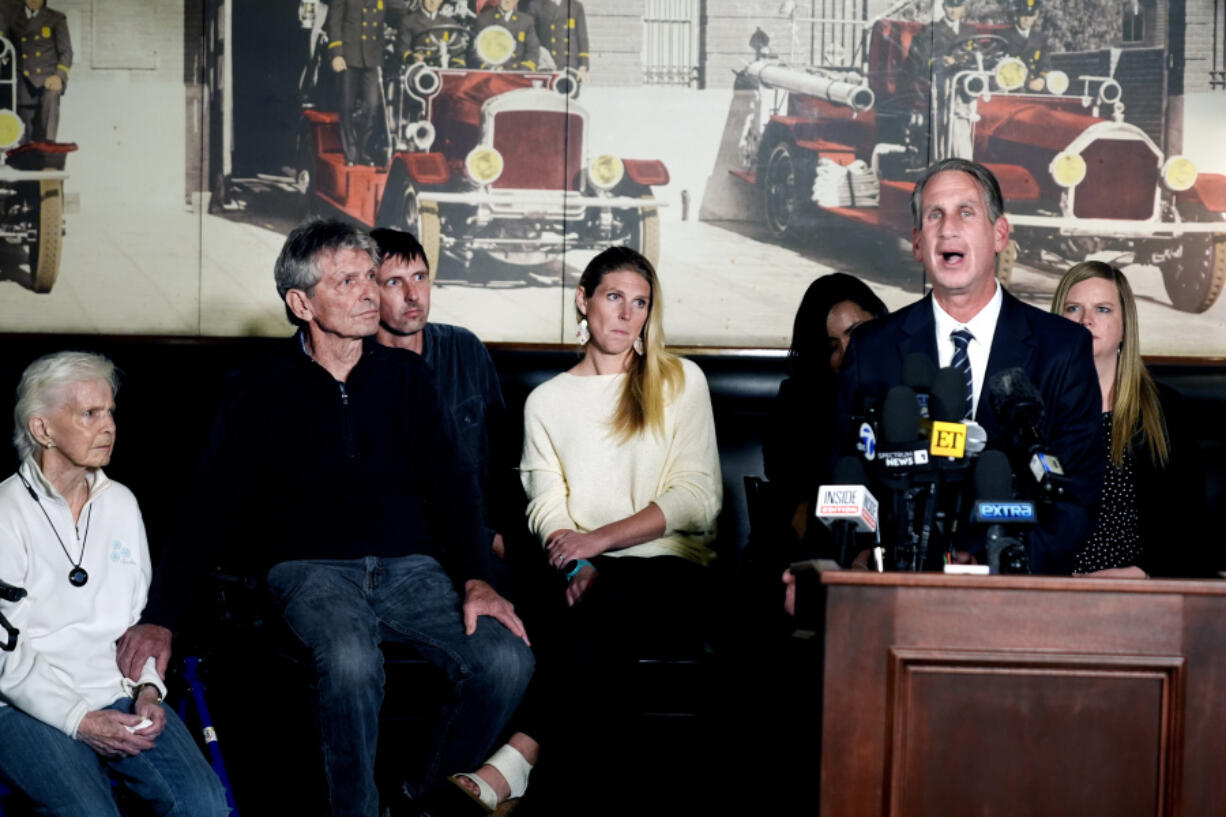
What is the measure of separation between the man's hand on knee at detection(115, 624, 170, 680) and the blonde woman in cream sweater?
0.82 metres

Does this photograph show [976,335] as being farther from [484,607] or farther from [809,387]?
[484,607]

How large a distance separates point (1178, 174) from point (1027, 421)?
114 inches

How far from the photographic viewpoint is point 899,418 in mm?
1954

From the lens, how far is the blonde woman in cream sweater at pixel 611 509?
3.13 meters

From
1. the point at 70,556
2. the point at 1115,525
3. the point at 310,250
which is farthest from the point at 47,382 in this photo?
the point at 1115,525

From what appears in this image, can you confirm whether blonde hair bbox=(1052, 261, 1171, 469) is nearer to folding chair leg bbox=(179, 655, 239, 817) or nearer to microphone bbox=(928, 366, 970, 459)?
microphone bbox=(928, 366, 970, 459)

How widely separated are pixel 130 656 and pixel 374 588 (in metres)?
0.55

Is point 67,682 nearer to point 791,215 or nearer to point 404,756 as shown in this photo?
point 404,756

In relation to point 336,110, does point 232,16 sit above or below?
above

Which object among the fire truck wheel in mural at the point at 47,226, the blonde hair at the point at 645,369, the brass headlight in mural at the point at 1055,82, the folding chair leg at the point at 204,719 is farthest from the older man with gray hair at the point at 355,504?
the brass headlight in mural at the point at 1055,82

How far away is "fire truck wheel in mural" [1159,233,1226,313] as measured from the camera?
451 cm

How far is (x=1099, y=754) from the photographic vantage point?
1766mm

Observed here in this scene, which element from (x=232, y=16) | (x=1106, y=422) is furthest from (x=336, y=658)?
(x=232, y=16)

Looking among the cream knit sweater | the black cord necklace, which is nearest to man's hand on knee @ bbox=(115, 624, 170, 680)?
the black cord necklace
